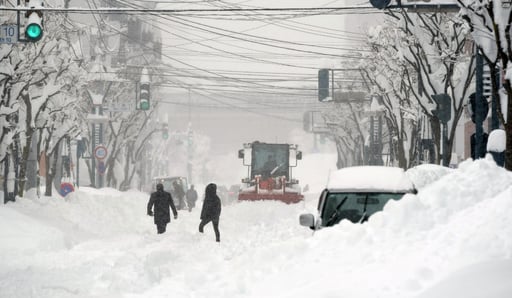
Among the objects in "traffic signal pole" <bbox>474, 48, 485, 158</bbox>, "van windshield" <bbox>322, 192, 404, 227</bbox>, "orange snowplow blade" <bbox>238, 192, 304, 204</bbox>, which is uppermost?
"traffic signal pole" <bbox>474, 48, 485, 158</bbox>

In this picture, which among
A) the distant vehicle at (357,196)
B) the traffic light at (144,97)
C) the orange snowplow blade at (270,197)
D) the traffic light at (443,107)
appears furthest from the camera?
the traffic light at (144,97)

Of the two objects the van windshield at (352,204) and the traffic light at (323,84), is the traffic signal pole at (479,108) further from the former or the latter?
the traffic light at (323,84)

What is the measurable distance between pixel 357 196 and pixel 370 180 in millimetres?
285

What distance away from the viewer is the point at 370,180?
483 inches

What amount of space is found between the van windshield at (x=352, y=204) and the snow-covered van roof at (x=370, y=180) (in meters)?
0.10

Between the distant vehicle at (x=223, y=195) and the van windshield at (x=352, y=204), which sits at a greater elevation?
the van windshield at (x=352, y=204)

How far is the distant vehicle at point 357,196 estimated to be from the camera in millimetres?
12117

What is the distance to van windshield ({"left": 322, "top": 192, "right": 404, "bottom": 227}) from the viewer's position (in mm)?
12148

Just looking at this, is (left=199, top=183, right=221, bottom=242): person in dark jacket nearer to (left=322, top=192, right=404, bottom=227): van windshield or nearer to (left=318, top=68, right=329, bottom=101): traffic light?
(left=322, top=192, right=404, bottom=227): van windshield

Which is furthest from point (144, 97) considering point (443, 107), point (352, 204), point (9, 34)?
point (352, 204)

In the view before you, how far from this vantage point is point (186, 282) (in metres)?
12.0

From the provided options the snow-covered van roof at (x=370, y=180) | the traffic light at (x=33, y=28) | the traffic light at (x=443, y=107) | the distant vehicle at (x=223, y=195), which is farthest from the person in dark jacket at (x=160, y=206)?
the distant vehicle at (x=223, y=195)

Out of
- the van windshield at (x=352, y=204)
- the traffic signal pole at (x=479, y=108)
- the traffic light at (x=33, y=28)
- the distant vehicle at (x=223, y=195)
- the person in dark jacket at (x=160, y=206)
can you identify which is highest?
the traffic light at (x=33, y=28)

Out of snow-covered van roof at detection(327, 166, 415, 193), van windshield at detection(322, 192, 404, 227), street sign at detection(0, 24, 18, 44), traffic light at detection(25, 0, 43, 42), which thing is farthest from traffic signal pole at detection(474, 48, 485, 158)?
street sign at detection(0, 24, 18, 44)
